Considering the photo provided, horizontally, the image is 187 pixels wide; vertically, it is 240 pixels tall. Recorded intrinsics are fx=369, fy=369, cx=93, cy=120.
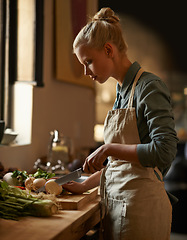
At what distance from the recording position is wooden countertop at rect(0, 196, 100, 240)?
968 mm

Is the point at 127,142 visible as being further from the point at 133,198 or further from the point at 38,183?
the point at 38,183

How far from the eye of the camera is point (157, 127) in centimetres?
113

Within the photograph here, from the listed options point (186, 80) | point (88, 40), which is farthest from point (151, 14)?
point (88, 40)

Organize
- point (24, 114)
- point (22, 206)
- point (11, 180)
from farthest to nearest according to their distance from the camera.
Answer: point (24, 114) < point (11, 180) < point (22, 206)

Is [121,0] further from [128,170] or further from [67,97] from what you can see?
[128,170]

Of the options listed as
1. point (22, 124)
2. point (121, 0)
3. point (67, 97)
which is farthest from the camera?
point (121, 0)

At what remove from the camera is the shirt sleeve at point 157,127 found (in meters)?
1.12

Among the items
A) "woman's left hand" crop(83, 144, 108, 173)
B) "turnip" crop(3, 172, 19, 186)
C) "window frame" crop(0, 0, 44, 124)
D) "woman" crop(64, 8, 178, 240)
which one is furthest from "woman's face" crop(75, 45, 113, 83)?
"window frame" crop(0, 0, 44, 124)

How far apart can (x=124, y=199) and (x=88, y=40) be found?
0.57 meters

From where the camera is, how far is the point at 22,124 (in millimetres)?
2234

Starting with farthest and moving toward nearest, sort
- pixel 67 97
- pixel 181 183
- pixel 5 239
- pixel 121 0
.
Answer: pixel 121 0 < pixel 181 183 < pixel 67 97 < pixel 5 239

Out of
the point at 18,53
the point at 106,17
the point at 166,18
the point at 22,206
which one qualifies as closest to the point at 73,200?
the point at 22,206

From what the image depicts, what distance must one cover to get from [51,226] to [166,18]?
5770 mm

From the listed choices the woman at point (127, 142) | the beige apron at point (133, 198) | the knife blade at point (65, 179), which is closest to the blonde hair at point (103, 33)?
the woman at point (127, 142)
